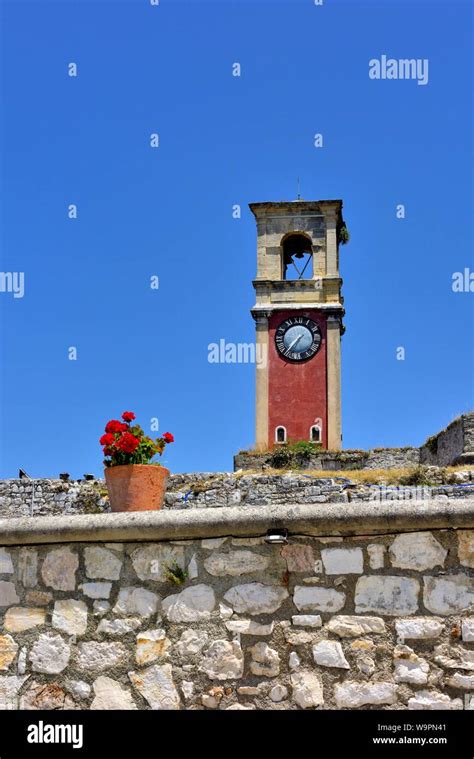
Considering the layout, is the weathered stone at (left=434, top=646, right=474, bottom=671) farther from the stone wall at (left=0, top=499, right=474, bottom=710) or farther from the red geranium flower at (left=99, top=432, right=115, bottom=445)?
the red geranium flower at (left=99, top=432, right=115, bottom=445)

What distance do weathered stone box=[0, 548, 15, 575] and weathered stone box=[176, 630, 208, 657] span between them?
120 centimetres

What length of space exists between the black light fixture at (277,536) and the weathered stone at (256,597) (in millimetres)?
269

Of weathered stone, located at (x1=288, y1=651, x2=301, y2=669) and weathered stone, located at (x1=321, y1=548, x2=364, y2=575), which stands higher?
weathered stone, located at (x1=321, y1=548, x2=364, y2=575)

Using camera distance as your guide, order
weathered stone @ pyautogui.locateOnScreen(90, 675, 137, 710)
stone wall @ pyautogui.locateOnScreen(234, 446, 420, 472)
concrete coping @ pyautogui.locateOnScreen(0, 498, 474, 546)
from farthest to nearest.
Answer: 1. stone wall @ pyautogui.locateOnScreen(234, 446, 420, 472)
2. weathered stone @ pyautogui.locateOnScreen(90, 675, 137, 710)
3. concrete coping @ pyautogui.locateOnScreen(0, 498, 474, 546)

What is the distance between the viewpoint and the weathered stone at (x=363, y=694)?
5859mm

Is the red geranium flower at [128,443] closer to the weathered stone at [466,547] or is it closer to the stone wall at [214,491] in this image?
the weathered stone at [466,547]

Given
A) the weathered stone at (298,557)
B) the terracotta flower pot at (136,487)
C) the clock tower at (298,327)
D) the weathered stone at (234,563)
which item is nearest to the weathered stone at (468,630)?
the weathered stone at (298,557)

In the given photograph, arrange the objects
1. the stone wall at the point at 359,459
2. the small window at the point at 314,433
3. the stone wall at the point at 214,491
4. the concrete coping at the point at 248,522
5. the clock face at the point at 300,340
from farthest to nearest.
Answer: the clock face at the point at 300,340 → the small window at the point at 314,433 → the stone wall at the point at 359,459 → the stone wall at the point at 214,491 → the concrete coping at the point at 248,522

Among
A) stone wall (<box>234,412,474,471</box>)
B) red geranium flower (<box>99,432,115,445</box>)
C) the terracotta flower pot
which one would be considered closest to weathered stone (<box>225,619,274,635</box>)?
the terracotta flower pot

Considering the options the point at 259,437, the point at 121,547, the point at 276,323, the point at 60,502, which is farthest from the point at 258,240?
the point at 121,547

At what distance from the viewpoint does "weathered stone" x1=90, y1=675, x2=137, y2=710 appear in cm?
618

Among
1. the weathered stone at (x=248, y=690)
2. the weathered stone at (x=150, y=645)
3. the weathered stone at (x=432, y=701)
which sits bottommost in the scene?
the weathered stone at (x=432, y=701)

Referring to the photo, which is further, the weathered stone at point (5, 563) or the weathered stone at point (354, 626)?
the weathered stone at point (5, 563)

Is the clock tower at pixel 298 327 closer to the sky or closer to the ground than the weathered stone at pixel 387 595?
closer to the sky
